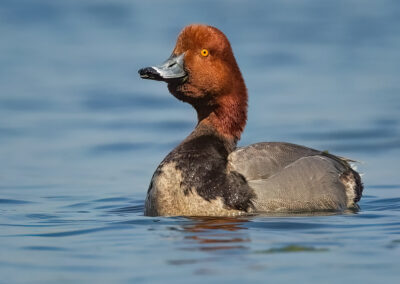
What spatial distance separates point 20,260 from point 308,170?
10.3 ft

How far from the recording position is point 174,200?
9211mm

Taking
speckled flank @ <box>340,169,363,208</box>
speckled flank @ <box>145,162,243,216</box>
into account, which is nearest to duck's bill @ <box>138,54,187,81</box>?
speckled flank @ <box>145,162,243,216</box>

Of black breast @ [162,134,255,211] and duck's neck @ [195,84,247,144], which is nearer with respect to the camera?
black breast @ [162,134,255,211]

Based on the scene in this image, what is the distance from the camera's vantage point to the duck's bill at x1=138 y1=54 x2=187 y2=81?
→ 944 cm

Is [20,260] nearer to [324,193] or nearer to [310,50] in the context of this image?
[324,193]

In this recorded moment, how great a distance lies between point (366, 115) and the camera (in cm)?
1570

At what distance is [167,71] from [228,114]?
730 mm

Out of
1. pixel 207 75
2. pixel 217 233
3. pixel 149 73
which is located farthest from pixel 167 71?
pixel 217 233

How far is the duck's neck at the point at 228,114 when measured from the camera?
9750 millimetres

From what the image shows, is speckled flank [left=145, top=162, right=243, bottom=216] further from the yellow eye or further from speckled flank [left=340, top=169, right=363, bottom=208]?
speckled flank [left=340, top=169, right=363, bottom=208]

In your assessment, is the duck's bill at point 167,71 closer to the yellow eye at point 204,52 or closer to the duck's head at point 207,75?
the duck's head at point 207,75

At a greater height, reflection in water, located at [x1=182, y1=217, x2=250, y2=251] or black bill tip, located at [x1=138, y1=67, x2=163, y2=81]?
black bill tip, located at [x1=138, y1=67, x2=163, y2=81]

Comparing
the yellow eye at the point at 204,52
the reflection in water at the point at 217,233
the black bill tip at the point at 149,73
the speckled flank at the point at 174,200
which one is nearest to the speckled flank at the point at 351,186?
the speckled flank at the point at 174,200

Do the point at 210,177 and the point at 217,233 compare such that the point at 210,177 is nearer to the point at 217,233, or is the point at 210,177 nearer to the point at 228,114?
the point at 228,114
